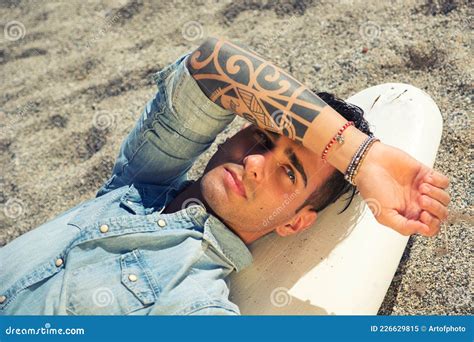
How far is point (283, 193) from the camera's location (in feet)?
5.92

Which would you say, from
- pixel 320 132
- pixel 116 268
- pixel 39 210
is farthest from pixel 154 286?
pixel 39 210

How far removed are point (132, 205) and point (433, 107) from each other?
1318 millimetres

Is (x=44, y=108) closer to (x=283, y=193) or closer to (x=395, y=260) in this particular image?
(x=283, y=193)

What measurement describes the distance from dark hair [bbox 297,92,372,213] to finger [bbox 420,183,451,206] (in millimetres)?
391

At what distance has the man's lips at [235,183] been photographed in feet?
5.91
